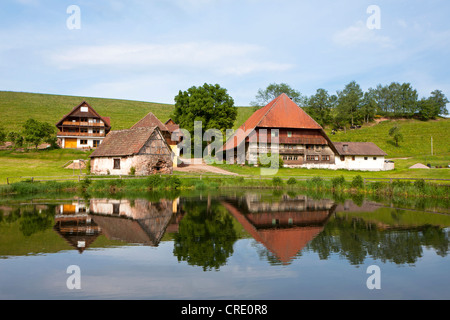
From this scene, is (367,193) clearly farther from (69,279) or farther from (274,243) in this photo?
(69,279)

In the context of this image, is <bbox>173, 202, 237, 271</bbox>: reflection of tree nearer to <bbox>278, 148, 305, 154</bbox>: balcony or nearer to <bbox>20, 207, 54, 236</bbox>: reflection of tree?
<bbox>20, 207, 54, 236</bbox>: reflection of tree

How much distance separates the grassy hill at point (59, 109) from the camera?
82.8 m

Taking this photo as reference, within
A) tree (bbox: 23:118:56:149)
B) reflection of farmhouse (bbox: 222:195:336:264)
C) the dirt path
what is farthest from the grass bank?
tree (bbox: 23:118:56:149)

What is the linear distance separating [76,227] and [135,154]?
22.4 meters

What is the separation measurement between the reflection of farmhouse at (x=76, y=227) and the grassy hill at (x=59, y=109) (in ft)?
203

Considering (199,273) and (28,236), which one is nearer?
(199,273)

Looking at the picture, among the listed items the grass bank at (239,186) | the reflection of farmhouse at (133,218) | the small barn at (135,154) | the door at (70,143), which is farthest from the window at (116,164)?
the door at (70,143)

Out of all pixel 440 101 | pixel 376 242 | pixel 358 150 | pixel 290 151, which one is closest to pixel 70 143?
pixel 290 151

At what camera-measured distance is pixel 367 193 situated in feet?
101

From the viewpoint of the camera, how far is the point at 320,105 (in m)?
86.3

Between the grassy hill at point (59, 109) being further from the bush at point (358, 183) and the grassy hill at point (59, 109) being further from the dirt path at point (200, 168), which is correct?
the bush at point (358, 183)

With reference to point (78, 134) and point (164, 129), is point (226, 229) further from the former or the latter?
point (78, 134)
